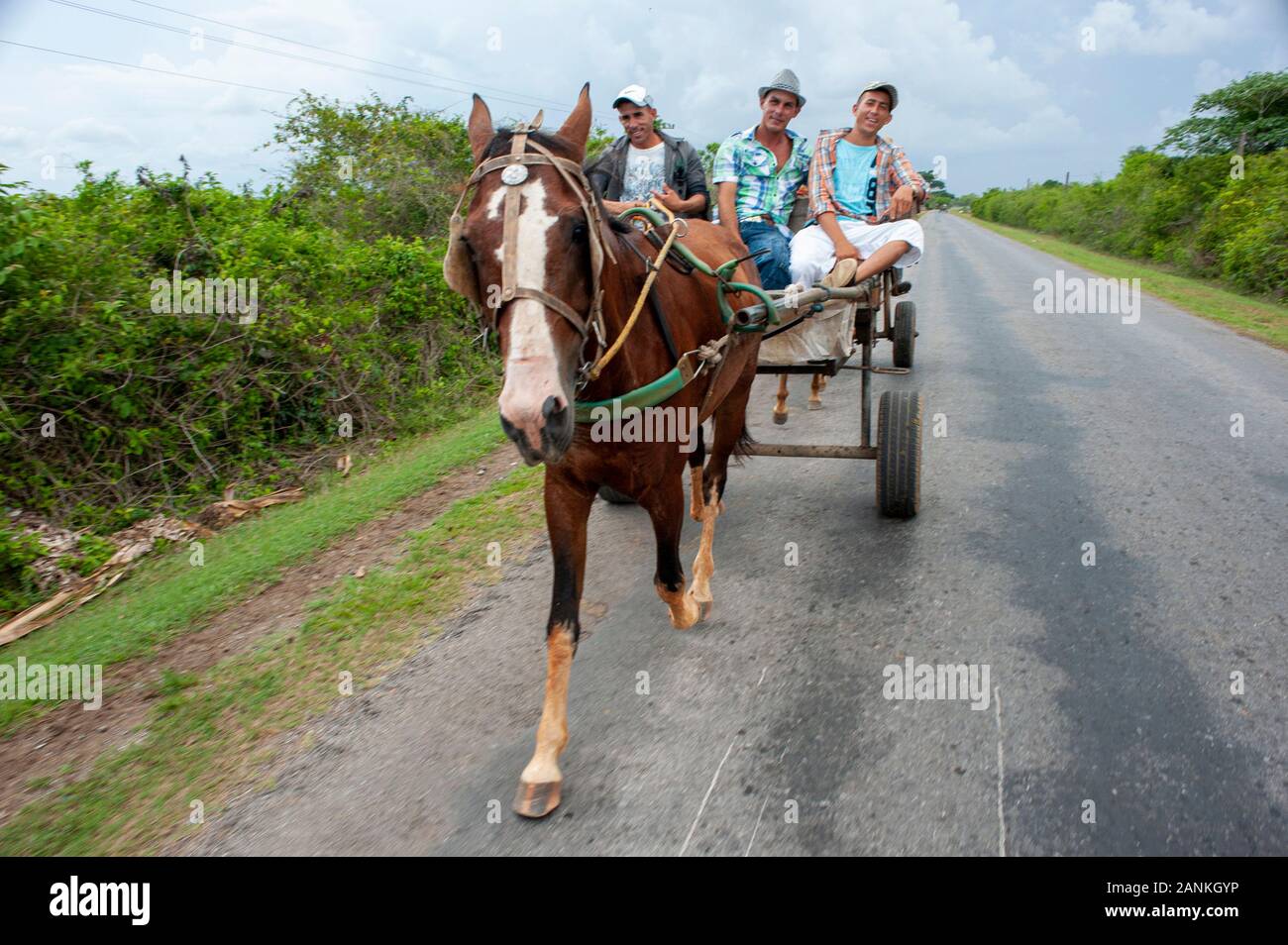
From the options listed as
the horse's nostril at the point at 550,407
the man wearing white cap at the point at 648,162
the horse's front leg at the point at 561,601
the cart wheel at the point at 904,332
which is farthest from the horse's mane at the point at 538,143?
the cart wheel at the point at 904,332

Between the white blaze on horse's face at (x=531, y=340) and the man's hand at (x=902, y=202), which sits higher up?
the man's hand at (x=902, y=202)

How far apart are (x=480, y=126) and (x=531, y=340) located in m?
1.01

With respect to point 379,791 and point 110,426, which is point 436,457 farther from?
point 379,791

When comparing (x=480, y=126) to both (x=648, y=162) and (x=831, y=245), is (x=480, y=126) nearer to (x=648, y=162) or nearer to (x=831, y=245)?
(x=648, y=162)

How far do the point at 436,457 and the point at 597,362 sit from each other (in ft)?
15.9

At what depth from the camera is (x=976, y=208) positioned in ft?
236

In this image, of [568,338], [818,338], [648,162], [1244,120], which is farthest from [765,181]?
[1244,120]

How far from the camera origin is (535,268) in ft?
7.49

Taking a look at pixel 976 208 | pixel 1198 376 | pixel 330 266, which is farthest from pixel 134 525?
pixel 976 208

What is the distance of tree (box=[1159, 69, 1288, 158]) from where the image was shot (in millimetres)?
18484

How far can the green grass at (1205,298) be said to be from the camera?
462 inches

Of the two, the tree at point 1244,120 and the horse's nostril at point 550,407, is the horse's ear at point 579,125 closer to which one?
the horse's nostril at point 550,407

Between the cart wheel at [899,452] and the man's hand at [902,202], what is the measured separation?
1188 mm

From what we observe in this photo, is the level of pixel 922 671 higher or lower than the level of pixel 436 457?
lower
